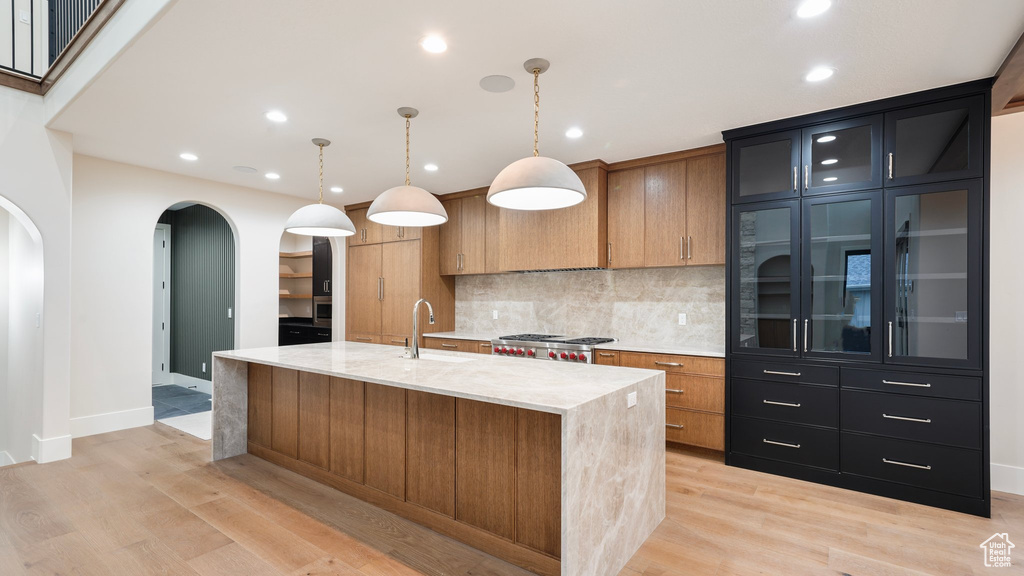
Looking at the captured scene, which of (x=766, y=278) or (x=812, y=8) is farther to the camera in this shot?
(x=766, y=278)

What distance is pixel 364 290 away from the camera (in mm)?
6125

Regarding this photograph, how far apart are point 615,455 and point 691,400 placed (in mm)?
1922

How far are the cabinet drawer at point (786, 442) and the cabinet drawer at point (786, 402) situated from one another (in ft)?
0.19

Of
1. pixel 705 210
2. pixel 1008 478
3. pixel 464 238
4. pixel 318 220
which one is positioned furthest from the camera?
pixel 464 238

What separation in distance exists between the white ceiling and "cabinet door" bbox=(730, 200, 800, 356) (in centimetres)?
70

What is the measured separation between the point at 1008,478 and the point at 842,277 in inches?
66.4

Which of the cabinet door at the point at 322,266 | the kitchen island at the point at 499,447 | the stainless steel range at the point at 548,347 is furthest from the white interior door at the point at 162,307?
the stainless steel range at the point at 548,347

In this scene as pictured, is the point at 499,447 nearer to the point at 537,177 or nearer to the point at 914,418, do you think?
the point at 537,177

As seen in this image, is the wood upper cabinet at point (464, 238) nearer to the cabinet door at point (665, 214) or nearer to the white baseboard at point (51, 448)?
the cabinet door at point (665, 214)

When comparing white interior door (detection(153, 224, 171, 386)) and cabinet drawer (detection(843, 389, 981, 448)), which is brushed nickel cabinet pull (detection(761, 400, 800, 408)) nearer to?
cabinet drawer (detection(843, 389, 981, 448))

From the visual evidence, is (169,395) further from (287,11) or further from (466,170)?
(287,11)

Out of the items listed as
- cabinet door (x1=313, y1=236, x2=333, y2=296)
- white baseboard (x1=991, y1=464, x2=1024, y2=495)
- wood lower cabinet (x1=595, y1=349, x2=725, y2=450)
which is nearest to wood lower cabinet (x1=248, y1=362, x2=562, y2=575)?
wood lower cabinet (x1=595, y1=349, x2=725, y2=450)

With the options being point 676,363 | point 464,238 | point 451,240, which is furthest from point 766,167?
point 451,240

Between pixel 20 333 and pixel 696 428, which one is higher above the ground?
pixel 20 333
